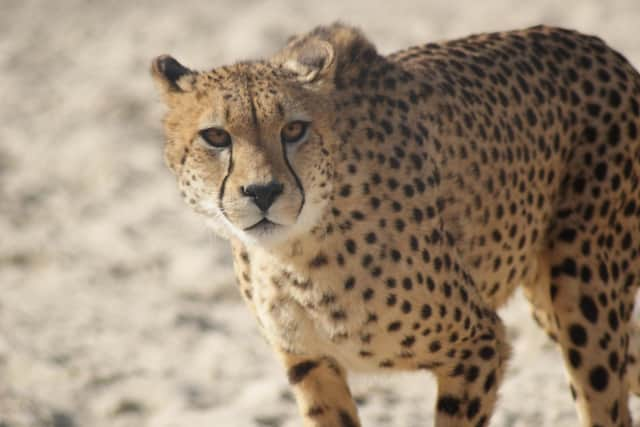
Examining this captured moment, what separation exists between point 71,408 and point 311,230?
6.04ft

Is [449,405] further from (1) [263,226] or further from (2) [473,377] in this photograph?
(1) [263,226]

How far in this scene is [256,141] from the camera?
9.22 ft

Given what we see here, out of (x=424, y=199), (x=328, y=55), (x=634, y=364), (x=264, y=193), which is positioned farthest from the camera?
(x=634, y=364)

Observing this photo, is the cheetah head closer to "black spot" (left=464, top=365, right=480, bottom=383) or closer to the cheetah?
the cheetah

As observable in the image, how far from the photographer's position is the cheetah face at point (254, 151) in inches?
109

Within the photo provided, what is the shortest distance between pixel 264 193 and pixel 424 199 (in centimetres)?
58

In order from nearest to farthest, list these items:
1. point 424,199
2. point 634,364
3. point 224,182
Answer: point 224,182, point 424,199, point 634,364

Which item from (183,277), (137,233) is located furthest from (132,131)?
(183,277)

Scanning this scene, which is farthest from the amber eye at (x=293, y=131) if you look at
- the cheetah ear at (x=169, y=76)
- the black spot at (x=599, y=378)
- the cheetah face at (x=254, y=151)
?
the black spot at (x=599, y=378)

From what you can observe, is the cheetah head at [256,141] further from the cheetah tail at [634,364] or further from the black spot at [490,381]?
the cheetah tail at [634,364]

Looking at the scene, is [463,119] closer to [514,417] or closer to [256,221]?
[256,221]

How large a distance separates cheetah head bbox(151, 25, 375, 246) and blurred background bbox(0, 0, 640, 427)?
1493 mm

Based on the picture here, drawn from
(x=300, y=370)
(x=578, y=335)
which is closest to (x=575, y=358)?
(x=578, y=335)

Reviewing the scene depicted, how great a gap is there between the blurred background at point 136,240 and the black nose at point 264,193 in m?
1.64
